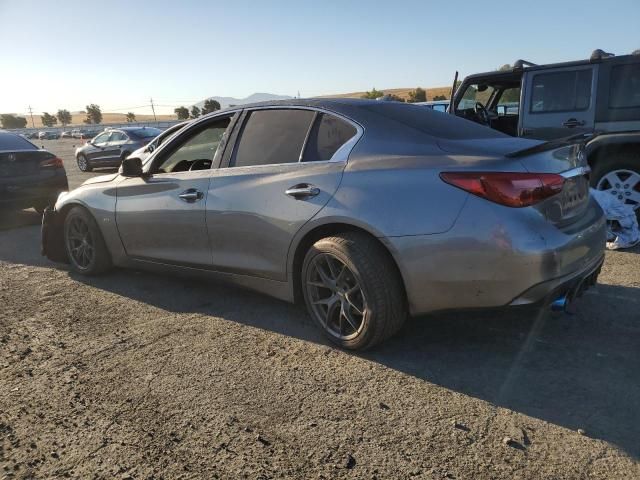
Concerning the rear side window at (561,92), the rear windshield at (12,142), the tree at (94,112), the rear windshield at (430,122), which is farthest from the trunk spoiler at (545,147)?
the tree at (94,112)

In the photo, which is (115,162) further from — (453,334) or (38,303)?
(453,334)

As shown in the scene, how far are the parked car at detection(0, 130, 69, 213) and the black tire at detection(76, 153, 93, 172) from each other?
951 cm

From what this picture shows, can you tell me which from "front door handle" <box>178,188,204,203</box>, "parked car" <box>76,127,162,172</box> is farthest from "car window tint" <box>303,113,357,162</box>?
"parked car" <box>76,127,162,172</box>

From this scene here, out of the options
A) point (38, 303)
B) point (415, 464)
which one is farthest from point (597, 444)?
point (38, 303)

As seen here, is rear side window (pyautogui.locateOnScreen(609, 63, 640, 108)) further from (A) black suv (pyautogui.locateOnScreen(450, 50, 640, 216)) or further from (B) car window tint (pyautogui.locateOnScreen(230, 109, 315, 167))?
(B) car window tint (pyautogui.locateOnScreen(230, 109, 315, 167))

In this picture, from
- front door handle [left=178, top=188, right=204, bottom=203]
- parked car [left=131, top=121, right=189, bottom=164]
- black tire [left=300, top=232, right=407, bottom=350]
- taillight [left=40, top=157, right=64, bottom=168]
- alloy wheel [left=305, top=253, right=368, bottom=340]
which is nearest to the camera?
black tire [left=300, top=232, right=407, bottom=350]

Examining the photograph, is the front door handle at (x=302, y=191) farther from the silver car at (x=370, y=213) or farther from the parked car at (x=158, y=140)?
the parked car at (x=158, y=140)

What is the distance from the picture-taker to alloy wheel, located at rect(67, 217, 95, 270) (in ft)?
15.9

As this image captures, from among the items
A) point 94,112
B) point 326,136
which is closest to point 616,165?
point 326,136

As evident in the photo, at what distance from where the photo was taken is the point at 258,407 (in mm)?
2631

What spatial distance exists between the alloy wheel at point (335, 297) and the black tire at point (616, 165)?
154 inches

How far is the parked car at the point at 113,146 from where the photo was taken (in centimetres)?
1645

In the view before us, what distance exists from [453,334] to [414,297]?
697 mm

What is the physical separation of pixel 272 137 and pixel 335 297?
1.23m
